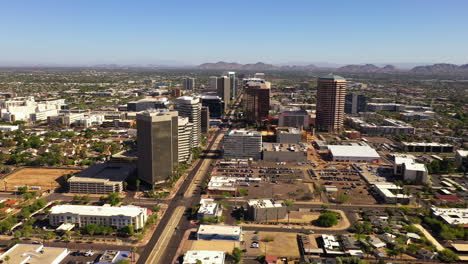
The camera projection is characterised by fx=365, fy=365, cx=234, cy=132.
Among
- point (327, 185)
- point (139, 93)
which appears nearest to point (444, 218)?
point (327, 185)

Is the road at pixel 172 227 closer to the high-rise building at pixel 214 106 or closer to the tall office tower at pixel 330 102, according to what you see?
the tall office tower at pixel 330 102

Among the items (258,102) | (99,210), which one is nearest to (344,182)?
(99,210)

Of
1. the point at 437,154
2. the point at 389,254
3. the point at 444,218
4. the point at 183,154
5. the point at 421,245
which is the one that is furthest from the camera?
the point at 437,154

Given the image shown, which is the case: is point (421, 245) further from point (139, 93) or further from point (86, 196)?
point (139, 93)

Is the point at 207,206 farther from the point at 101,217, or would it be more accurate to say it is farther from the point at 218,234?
the point at 101,217

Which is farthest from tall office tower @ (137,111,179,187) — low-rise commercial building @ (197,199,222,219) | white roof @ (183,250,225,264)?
white roof @ (183,250,225,264)

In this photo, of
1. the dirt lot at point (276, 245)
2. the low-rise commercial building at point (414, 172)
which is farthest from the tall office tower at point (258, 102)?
the dirt lot at point (276, 245)

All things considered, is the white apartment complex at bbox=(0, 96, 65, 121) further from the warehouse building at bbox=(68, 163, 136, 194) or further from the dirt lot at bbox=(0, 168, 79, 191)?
the warehouse building at bbox=(68, 163, 136, 194)
